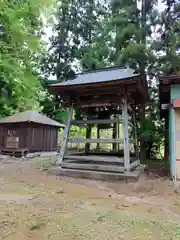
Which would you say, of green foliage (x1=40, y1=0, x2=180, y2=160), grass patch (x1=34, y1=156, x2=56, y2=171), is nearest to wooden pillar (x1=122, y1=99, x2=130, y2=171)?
grass patch (x1=34, y1=156, x2=56, y2=171)

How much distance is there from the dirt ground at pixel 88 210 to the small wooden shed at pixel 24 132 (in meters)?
7.77

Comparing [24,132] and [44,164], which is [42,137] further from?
[44,164]

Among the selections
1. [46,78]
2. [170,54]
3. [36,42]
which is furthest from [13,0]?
[46,78]

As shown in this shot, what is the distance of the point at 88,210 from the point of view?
154 inches

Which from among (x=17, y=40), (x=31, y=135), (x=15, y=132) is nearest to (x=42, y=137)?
(x=31, y=135)

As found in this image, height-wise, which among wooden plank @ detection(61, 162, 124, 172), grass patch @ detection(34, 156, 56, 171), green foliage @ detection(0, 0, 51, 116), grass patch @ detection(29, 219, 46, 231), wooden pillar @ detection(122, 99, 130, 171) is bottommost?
grass patch @ detection(29, 219, 46, 231)

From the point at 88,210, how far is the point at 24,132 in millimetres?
10873

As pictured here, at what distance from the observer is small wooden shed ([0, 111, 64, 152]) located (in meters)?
13.9

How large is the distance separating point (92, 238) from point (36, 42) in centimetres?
740

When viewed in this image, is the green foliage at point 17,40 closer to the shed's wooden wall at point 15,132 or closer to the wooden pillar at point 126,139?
the wooden pillar at point 126,139

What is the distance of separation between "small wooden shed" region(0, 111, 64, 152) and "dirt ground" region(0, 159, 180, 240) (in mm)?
7773

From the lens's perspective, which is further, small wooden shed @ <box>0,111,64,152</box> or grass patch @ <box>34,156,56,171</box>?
small wooden shed @ <box>0,111,64,152</box>

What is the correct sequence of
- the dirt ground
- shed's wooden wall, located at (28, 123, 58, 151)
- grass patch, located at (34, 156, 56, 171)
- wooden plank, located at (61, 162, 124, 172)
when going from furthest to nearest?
shed's wooden wall, located at (28, 123, 58, 151), grass patch, located at (34, 156, 56, 171), wooden plank, located at (61, 162, 124, 172), the dirt ground

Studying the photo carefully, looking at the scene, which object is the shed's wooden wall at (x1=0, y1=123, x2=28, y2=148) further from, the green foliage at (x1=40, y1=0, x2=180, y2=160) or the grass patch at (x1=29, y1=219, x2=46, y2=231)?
the grass patch at (x1=29, y1=219, x2=46, y2=231)
